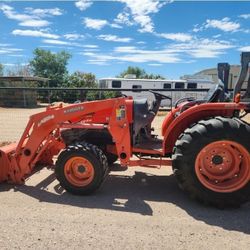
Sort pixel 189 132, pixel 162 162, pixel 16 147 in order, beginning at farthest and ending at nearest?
pixel 16 147 < pixel 162 162 < pixel 189 132

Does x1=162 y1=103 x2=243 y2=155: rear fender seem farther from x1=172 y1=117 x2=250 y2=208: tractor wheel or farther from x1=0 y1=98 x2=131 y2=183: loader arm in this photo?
x1=0 y1=98 x2=131 y2=183: loader arm

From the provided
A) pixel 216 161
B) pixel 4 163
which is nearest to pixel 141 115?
pixel 216 161

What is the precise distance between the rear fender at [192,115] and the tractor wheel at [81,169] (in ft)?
3.21

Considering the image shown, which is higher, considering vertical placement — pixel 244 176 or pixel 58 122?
pixel 58 122

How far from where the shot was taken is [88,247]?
3.71 metres

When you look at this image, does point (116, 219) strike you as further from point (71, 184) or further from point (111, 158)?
point (111, 158)

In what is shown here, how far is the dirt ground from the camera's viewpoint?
3.82m

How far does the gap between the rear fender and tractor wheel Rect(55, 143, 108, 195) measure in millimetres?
977

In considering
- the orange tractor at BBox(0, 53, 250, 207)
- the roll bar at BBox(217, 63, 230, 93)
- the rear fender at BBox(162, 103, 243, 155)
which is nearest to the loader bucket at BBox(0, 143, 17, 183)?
the orange tractor at BBox(0, 53, 250, 207)

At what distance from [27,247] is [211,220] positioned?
212 centimetres

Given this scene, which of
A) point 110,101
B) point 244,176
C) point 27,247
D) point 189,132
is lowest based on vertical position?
point 27,247

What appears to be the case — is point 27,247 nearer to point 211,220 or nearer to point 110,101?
point 211,220

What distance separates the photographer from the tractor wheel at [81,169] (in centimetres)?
515

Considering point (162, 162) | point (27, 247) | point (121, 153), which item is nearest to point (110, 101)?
point (121, 153)
